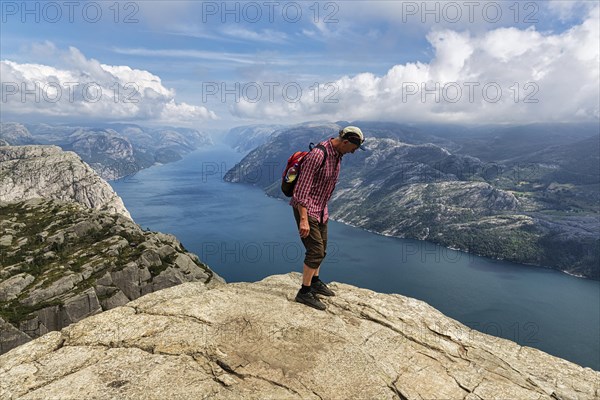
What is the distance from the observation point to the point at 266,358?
380 inches

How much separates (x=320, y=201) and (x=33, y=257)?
155 metres

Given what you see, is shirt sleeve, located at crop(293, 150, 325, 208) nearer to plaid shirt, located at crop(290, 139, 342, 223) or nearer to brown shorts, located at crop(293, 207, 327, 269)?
plaid shirt, located at crop(290, 139, 342, 223)

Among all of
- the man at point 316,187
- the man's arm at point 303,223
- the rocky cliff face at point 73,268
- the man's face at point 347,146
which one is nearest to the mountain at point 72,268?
the rocky cliff face at point 73,268

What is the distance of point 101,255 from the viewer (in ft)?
425

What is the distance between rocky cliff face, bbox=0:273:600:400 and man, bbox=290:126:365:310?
8.32 feet

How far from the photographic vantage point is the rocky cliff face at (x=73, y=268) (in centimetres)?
10000

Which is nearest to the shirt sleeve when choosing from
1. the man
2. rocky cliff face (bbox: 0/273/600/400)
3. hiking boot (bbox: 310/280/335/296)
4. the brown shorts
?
the man

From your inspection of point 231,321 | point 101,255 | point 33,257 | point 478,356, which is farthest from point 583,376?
point 33,257

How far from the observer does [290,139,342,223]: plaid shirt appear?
38.7 ft

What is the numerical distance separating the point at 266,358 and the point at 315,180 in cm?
584

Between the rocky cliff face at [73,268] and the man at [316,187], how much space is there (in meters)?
74.0

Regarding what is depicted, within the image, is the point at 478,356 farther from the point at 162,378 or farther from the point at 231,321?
the point at 162,378

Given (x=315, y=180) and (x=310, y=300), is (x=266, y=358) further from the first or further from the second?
(x=315, y=180)

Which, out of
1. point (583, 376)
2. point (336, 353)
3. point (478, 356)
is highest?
point (336, 353)
